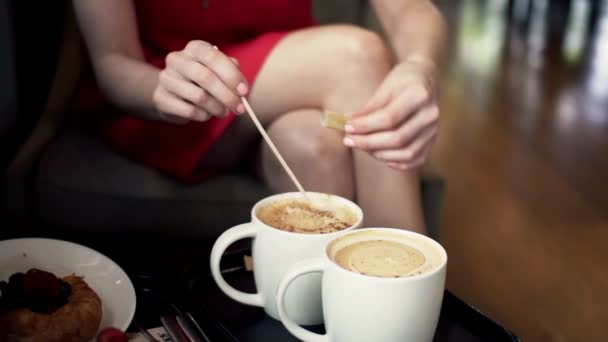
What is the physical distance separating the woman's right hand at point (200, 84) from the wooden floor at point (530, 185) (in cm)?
55

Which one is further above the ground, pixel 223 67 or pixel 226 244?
pixel 223 67

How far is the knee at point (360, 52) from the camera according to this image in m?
0.89

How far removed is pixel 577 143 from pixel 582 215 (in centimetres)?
58

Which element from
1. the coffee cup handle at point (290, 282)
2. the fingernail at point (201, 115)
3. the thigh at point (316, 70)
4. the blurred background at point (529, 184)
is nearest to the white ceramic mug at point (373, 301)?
the coffee cup handle at point (290, 282)

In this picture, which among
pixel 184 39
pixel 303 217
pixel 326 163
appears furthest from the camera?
pixel 184 39

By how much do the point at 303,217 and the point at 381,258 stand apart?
0.10 metres

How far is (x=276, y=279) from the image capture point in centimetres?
64

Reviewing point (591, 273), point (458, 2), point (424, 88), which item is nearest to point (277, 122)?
point (424, 88)

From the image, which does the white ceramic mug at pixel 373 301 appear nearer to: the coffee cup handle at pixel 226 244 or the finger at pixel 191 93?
the coffee cup handle at pixel 226 244

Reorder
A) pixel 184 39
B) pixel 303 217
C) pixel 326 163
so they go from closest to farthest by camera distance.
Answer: pixel 303 217 < pixel 326 163 < pixel 184 39

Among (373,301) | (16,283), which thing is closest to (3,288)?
(16,283)

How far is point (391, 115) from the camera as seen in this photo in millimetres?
726

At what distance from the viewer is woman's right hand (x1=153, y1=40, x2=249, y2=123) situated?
0.70 metres

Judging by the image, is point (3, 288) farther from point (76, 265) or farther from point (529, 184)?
point (529, 184)
